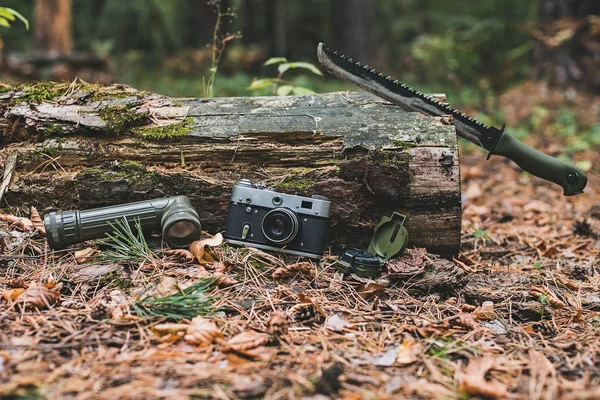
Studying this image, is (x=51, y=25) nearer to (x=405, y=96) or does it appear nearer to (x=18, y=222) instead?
(x=18, y=222)

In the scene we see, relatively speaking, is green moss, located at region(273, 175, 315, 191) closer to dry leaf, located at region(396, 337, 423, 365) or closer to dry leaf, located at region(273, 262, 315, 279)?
dry leaf, located at region(273, 262, 315, 279)

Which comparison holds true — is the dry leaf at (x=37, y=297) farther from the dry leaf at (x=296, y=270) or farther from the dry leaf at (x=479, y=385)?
the dry leaf at (x=479, y=385)

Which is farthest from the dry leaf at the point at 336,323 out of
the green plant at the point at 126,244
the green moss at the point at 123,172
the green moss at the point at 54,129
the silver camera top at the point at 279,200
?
the green moss at the point at 54,129

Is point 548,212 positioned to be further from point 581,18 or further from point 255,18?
point 255,18

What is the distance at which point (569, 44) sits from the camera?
7000mm

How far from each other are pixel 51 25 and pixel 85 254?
8843 millimetres

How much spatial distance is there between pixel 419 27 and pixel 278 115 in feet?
36.7

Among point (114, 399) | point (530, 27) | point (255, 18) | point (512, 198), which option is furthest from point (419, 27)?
point (114, 399)

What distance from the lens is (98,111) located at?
300cm

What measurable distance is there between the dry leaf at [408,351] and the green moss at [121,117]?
1.95 meters

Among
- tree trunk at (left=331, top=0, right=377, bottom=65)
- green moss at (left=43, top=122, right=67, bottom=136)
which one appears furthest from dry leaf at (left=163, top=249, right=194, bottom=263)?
tree trunk at (left=331, top=0, right=377, bottom=65)

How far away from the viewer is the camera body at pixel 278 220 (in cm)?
268

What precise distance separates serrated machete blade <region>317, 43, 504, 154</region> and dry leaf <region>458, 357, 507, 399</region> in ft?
5.27

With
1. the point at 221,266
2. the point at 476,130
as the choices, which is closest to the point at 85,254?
the point at 221,266
